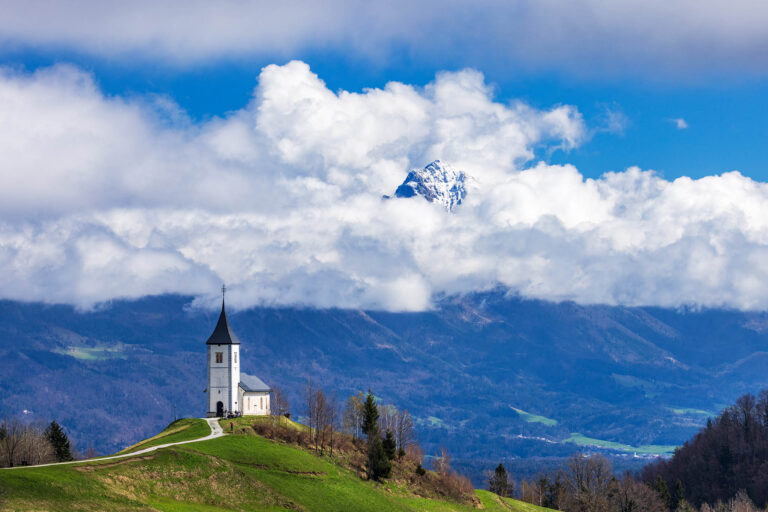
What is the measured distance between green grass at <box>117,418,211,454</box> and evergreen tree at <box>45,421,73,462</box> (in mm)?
9428

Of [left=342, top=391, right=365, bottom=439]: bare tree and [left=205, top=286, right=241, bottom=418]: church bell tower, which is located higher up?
[left=205, top=286, right=241, bottom=418]: church bell tower

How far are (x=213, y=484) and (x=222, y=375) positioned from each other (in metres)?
51.5

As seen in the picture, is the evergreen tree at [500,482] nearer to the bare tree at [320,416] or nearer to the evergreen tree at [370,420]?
the evergreen tree at [370,420]

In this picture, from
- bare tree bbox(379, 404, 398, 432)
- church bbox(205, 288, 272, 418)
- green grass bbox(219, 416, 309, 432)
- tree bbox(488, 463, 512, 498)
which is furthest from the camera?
tree bbox(488, 463, 512, 498)

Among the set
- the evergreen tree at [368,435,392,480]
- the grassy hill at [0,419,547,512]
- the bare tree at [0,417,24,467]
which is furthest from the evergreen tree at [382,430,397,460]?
the bare tree at [0,417,24,467]

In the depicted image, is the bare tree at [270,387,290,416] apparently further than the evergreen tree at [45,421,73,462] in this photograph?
Yes

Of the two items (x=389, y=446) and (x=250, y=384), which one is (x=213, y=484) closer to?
(x=389, y=446)

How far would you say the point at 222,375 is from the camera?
159 m

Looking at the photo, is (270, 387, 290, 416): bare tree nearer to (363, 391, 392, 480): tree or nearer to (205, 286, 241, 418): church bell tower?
(205, 286, 241, 418): church bell tower

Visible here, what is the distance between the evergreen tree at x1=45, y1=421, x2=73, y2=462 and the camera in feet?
451

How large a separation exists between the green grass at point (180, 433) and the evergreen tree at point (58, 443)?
371 inches

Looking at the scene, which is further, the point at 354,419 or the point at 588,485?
the point at 588,485

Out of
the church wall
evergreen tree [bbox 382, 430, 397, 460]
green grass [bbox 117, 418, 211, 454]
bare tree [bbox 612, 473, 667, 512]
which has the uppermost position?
the church wall

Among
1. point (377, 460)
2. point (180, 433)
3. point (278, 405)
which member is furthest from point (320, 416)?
point (180, 433)
